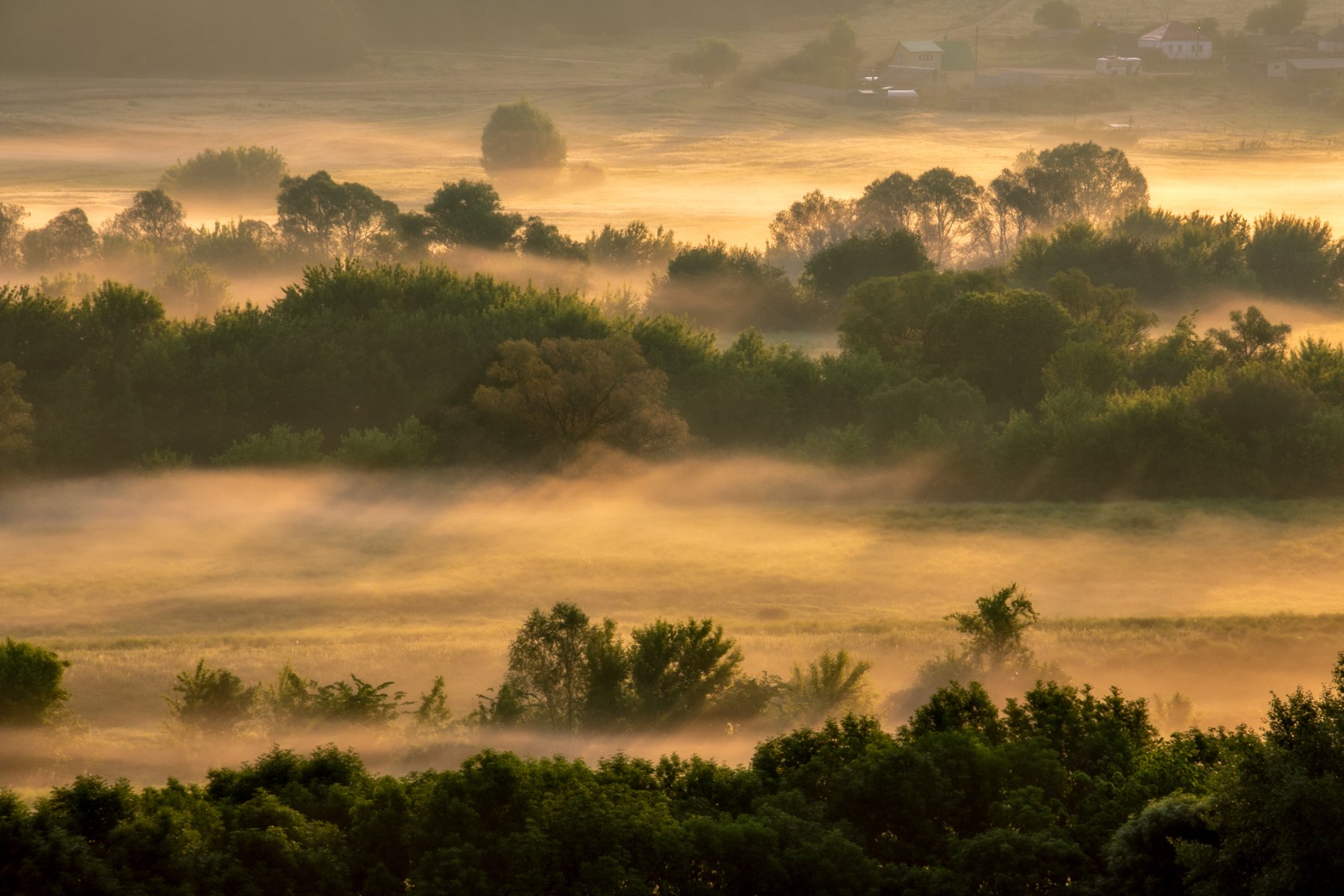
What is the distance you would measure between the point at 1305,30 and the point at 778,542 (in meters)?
164

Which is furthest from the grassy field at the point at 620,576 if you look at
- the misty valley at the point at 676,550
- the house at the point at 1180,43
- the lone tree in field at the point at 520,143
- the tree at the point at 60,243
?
the house at the point at 1180,43

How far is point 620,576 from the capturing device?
113ft

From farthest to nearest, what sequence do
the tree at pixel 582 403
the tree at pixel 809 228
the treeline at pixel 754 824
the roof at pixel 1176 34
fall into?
1. the roof at pixel 1176 34
2. the tree at pixel 809 228
3. the tree at pixel 582 403
4. the treeline at pixel 754 824

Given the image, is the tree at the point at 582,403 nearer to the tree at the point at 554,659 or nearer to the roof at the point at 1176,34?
the tree at the point at 554,659

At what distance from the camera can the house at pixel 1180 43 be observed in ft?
534

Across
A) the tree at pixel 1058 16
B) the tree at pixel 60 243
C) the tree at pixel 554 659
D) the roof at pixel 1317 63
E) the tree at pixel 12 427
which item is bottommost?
the tree at pixel 554 659

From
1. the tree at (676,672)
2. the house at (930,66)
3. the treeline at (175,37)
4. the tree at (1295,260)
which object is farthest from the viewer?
the treeline at (175,37)

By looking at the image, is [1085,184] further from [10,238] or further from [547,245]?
[10,238]

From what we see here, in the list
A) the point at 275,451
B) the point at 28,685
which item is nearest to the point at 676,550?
the point at 275,451

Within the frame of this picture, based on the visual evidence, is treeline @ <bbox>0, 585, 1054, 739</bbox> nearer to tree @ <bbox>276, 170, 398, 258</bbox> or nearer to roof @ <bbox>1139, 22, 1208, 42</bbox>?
tree @ <bbox>276, 170, 398, 258</bbox>

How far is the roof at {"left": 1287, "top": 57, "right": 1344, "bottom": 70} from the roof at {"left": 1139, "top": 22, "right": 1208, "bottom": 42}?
1155cm

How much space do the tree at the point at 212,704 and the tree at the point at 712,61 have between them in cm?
15225

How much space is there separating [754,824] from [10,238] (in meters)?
85.8

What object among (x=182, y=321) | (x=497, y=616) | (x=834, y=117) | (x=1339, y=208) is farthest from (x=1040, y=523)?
(x=834, y=117)
